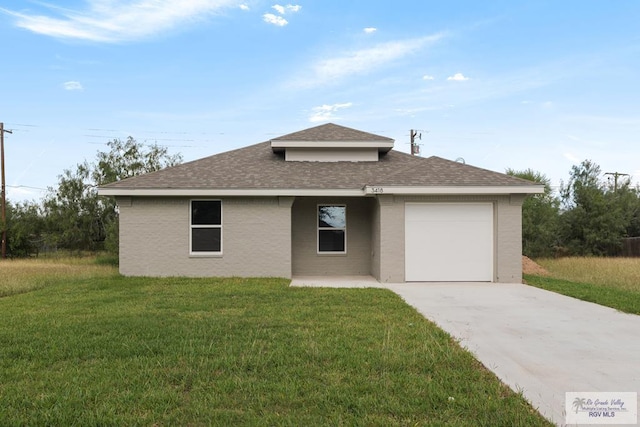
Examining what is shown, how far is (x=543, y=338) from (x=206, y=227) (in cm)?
1045

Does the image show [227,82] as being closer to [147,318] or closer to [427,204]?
[427,204]

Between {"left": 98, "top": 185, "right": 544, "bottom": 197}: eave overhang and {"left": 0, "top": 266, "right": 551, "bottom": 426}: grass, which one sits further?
{"left": 98, "top": 185, "right": 544, "bottom": 197}: eave overhang

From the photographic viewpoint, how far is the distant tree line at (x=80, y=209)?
91.9 feet

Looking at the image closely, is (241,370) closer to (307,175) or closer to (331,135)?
(307,175)

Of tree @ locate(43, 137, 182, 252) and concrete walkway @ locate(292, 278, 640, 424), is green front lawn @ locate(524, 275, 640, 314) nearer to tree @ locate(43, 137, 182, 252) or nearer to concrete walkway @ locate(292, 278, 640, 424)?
concrete walkway @ locate(292, 278, 640, 424)

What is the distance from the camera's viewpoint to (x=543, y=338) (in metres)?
6.64

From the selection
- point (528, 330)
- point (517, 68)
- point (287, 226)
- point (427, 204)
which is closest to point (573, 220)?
point (517, 68)

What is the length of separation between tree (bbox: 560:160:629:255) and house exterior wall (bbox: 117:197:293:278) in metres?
23.4

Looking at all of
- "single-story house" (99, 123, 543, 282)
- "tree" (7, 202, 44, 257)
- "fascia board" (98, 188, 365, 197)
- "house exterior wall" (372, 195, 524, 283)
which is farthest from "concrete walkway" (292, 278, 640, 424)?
"tree" (7, 202, 44, 257)

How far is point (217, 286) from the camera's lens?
38.5 ft

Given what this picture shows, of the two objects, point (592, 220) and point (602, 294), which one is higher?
point (592, 220)

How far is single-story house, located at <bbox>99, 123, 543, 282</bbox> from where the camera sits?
13.5 metres

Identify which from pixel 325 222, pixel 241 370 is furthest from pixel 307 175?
pixel 241 370

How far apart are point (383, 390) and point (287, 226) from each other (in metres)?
10.2
